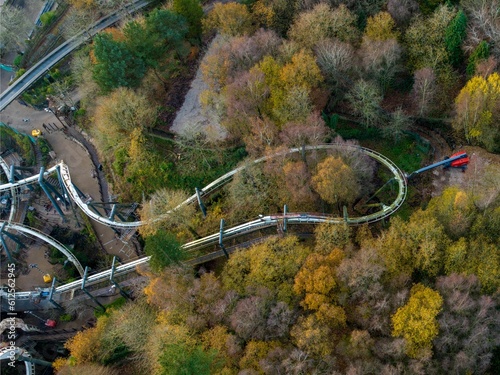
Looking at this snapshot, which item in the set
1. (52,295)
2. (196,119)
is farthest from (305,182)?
(52,295)

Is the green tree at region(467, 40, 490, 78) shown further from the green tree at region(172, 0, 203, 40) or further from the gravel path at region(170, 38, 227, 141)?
the green tree at region(172, 0, 203, 40)

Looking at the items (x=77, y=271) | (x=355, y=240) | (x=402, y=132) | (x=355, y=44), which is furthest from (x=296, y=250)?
(x=77, y=271)

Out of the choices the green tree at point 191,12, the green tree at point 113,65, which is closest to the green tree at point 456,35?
the green tree at point 191,12

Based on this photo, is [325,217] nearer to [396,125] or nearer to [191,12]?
[396,125]

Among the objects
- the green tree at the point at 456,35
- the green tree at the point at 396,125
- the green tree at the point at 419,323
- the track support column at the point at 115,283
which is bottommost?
the green tree at the point at 419,323

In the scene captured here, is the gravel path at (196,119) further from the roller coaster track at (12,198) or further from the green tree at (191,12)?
the roller coaster track at (12,198)

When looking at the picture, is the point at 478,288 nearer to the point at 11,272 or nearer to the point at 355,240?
the point at 355,240

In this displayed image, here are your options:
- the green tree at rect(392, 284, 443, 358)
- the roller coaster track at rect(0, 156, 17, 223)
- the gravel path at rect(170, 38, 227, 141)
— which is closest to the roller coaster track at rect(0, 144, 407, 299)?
the gravel path at rect(170, 38, 227, 141)
